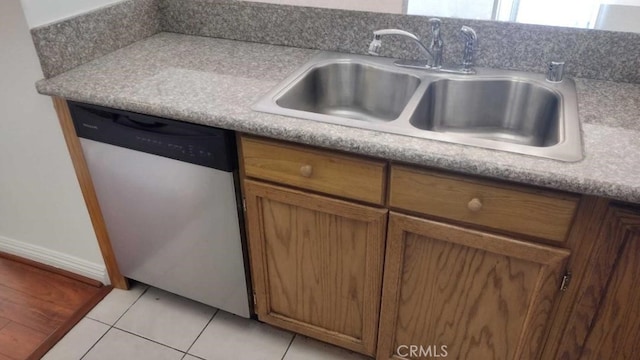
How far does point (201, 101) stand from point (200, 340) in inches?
34.6

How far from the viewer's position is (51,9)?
4.58 feet

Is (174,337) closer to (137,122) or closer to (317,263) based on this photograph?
(317,263)

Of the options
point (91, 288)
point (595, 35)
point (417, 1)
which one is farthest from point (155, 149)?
point (595, 35)

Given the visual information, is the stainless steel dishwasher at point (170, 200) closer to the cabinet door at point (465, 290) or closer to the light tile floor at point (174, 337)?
the light tile floor at point (174, 337)

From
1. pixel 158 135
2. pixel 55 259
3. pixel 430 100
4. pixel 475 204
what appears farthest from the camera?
pixel 55 259

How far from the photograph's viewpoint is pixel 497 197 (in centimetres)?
104

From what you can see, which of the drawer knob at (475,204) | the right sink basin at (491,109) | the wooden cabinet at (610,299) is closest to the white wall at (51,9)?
the right sink basin at (491,109)

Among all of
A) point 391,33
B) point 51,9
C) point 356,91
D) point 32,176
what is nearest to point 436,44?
point 391,33

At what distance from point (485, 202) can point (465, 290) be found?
0.29 meters

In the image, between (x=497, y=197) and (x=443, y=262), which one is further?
(x=443, y=262)

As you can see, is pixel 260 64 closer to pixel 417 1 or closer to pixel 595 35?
pixel 417 1

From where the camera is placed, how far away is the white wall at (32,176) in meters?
1.43

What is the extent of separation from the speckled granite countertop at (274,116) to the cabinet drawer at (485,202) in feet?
0.18

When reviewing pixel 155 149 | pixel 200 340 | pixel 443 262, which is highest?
pixel 155 149
